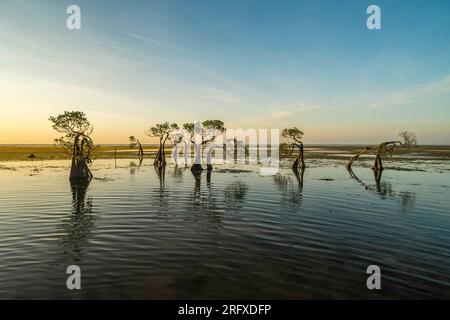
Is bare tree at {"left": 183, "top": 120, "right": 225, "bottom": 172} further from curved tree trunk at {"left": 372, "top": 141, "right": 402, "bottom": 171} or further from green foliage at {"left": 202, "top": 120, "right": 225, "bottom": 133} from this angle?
curved tree trunk at {"left": 372, "top": 141, "right": 402, "bottom": 171}

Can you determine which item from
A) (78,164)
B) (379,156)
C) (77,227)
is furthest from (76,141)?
(379,156)

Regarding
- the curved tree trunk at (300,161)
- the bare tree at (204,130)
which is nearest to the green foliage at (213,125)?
the bare tree at (204,130)

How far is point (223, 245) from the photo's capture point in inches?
614

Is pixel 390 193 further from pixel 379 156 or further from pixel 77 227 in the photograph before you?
pixel 77 227

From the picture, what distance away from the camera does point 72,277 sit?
37.4 ft

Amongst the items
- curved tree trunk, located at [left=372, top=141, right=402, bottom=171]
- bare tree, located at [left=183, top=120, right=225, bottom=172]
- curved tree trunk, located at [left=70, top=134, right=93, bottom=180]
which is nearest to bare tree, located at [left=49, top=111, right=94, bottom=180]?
curved tree trunk, located at [left=70, top=134, right=93, bottom=180]

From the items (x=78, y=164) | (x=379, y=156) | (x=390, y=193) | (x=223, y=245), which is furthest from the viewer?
(x=379, y=156)

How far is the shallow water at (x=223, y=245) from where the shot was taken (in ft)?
35.8
